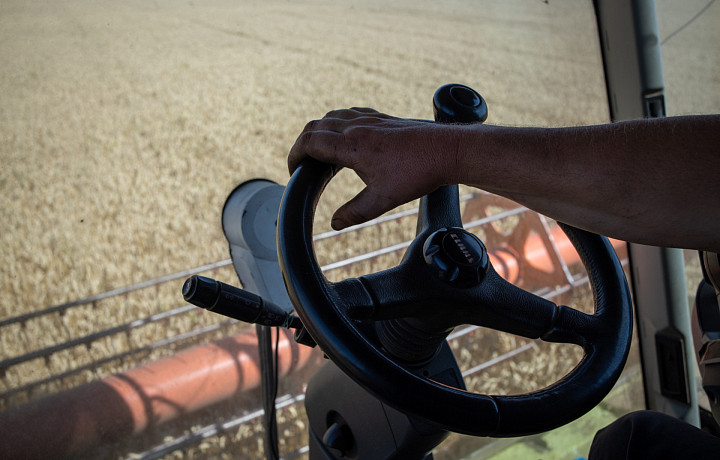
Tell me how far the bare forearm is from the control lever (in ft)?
1.13

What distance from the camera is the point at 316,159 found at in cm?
73

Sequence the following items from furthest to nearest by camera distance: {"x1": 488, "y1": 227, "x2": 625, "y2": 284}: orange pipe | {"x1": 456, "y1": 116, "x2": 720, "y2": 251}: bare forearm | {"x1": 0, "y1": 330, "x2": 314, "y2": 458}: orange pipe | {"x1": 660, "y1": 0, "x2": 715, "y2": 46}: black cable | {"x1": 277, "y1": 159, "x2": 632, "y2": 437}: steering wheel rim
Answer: {"x1": 488, "y1": 227, "x2": 625, "y2": 284}: orange pipe, {"x1": 660, "y1": 0, "x2": 715, "y2": 46}: black cable, {"x1": 0, "y1": 330, "x2": 314, "y2": 458}: orange pipe, {"x1": 456, "y1": 116, "x2": 720, "y2": 251}: bare forearm, {"x1": 277, "y1": 159, "x2": 632, "y2": 437}: steering wheel rim

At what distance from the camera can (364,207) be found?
0.72m

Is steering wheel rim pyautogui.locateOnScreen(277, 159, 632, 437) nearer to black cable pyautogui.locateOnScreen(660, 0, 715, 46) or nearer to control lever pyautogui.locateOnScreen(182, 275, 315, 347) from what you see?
control lever pyautogui.locateOnScreen(182, 275, 315, 347)

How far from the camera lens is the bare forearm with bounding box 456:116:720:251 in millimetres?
711

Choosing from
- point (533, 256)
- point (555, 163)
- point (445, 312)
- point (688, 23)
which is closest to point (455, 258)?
point (445, 312)

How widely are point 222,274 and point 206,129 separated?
32cm

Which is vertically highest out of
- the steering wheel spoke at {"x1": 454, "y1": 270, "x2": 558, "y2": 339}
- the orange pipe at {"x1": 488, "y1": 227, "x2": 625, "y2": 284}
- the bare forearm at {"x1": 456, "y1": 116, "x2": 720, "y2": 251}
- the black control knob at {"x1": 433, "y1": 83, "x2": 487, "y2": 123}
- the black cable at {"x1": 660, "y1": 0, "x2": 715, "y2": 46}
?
the black cable at {"x1": 660, "y1": 0, "x2": 715, "y2": 46}

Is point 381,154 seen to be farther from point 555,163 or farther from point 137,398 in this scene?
point 137,398

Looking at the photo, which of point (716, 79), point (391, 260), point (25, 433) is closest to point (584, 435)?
point (391, 260)

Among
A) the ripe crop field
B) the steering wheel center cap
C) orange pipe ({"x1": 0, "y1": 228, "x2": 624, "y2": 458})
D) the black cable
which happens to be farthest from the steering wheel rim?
the black cable

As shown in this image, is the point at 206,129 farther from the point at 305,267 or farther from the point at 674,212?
the point at 674,212

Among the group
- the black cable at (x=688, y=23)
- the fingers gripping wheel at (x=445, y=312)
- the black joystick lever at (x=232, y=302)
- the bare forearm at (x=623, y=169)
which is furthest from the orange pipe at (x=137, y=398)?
the black cable at (x=688, y=23)

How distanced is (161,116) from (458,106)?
2.06 ft
